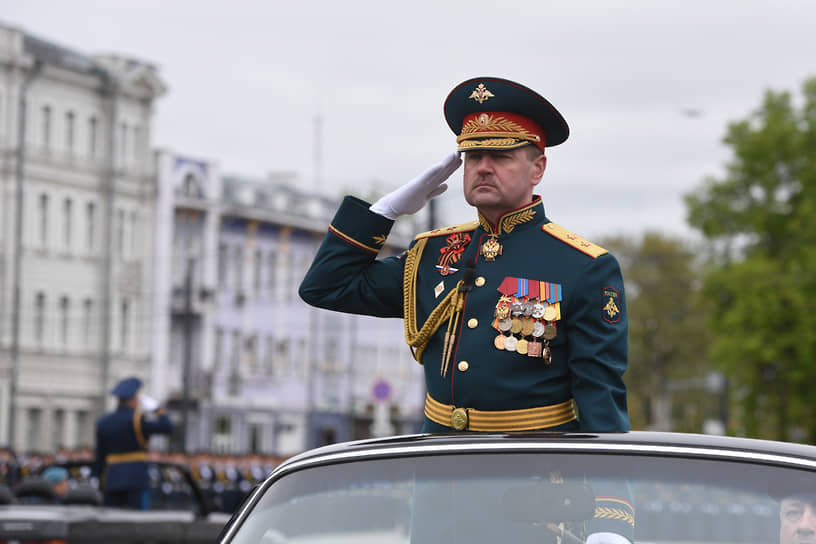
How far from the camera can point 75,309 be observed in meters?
56.8

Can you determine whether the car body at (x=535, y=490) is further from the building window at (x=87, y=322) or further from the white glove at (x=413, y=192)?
the building window at (x=87, y=322)

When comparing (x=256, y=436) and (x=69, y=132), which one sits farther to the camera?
(x=256, y=436)

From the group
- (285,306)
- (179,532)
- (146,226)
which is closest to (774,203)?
(146,226)

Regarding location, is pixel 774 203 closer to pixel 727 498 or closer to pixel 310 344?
pixel 310 344

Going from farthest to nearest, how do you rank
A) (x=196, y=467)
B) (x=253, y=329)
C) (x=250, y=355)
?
(x=253, y=329), (x=250, y=355), (x=196, y=467)

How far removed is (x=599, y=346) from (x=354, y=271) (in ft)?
3.00

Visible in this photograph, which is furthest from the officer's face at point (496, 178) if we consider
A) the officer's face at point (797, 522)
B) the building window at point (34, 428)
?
the building window at point (34, 428)

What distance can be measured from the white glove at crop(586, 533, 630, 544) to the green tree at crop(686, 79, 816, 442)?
4240 centimetres

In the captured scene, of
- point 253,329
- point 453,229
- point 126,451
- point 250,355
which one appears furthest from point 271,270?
point 453,229

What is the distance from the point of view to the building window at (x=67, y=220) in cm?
5603

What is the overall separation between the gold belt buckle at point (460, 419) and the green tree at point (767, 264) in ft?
135

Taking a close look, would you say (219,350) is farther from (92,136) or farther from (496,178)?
(496,178)

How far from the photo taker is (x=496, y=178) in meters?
5.14

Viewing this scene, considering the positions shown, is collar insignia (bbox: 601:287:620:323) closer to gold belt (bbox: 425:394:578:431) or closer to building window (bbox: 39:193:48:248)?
gold belt (bbox: 425:394:578:431)
